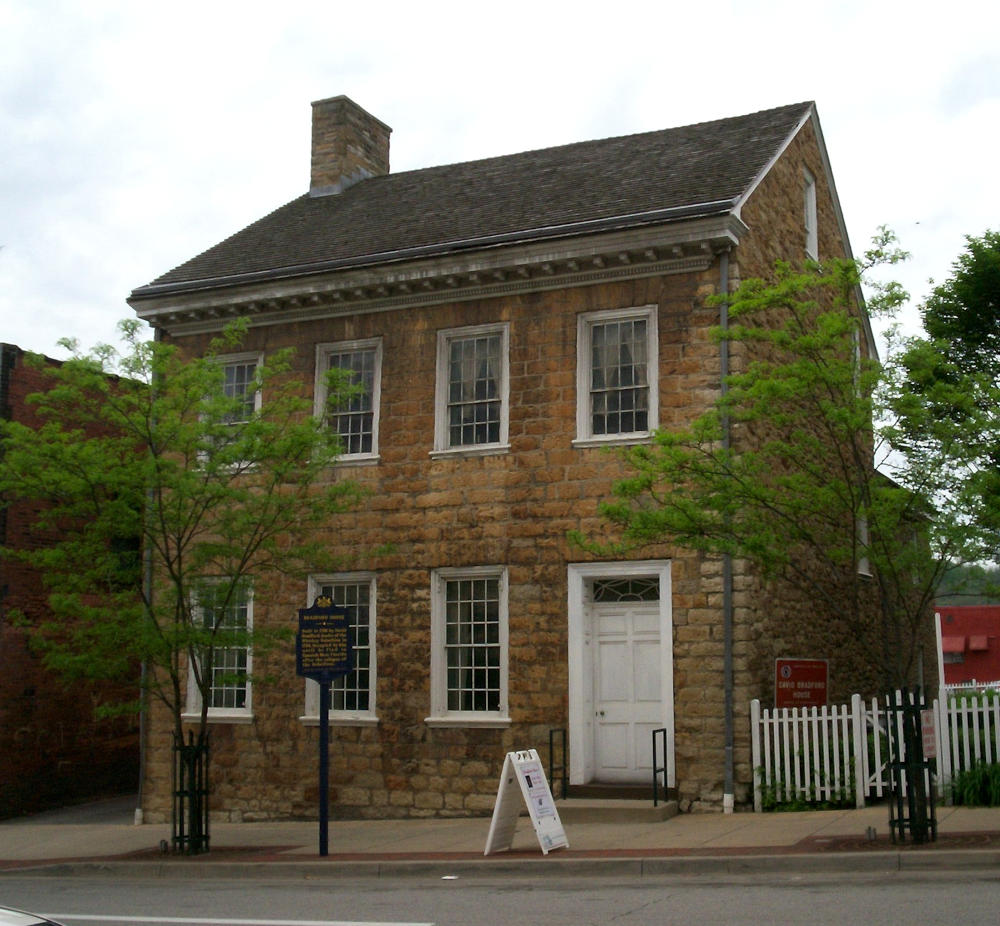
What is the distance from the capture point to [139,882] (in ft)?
41.6

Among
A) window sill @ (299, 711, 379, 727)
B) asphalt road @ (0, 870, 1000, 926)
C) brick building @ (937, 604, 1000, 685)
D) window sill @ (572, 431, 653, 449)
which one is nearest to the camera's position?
asphalt road @ (0, 870, 1000, 926)

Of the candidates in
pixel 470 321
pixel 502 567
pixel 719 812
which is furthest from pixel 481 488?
pixel 719 812

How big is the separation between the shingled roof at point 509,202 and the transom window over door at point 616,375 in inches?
49.6

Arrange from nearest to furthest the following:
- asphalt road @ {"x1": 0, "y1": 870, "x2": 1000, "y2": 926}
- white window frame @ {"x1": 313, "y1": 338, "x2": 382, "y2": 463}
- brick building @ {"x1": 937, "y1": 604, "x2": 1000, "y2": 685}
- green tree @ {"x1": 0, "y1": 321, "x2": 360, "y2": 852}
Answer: asphalt road @ {"x1": 0, "y1": 870, "x2": 1000, "y2": 926}
green tree @ {"x1": 0, "y1": 321, "x2": 360, "y2": 852}
white window frame @ {"x1": 313, "y1": 338, "x2": 382, "y2": 463}
brick building @ {"x1": 937, "y1": 604, "x2": 1000, "y2": 685}

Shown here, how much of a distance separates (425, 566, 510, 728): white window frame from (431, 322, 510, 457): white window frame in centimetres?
159

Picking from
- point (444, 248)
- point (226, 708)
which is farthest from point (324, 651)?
point (444, 248)

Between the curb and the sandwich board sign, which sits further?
the sandwich board sign

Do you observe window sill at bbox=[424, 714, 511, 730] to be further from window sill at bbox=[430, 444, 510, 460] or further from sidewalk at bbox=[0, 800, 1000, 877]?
window sill at bbox=[430, 444, 510, 460]

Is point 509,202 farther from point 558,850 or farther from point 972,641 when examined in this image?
point 972,641

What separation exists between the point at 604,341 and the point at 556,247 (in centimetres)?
137

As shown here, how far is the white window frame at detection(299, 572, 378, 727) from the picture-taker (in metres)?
16.8

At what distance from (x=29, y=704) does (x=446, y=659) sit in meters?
7.47

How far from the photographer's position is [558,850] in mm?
12039

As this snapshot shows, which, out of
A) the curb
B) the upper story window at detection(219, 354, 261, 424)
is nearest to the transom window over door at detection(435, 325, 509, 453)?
the upper story window at detection(219, 354, 261, 424)
